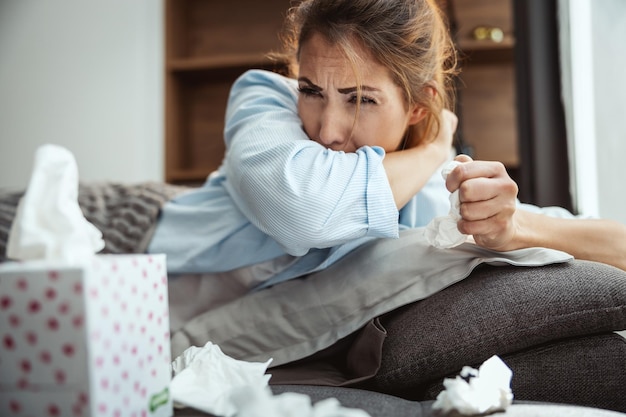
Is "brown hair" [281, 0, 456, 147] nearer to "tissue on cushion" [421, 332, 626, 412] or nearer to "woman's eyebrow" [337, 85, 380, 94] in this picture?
"woman's eyebrow" [337, 85, 380, 94]

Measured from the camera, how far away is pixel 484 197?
0.88m

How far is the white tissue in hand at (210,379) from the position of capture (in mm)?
674

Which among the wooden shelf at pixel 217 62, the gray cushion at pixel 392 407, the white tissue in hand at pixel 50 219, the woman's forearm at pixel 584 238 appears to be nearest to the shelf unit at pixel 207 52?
the wooden shelf at pixel 217 62

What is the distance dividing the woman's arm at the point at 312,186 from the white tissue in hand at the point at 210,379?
0.73 feet

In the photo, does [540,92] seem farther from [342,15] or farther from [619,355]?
[619,355]

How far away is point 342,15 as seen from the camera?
3.67 ft

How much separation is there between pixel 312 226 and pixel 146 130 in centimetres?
234

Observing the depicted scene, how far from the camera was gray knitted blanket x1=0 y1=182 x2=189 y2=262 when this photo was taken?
1270mm

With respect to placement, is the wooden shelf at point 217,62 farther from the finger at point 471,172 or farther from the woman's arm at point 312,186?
the finger at point 471,172

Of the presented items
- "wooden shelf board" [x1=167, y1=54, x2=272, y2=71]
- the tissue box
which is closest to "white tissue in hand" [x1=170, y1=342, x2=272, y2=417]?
the tissue box

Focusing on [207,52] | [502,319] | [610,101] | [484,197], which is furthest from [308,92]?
[207,52]

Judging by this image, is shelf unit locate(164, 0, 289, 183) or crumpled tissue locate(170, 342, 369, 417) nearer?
crumpled tissue locate(170, 342, 369, 417)

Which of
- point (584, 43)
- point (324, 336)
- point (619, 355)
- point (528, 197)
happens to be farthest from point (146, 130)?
point (619, 355)

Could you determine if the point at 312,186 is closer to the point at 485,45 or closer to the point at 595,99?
the point at 595,99
